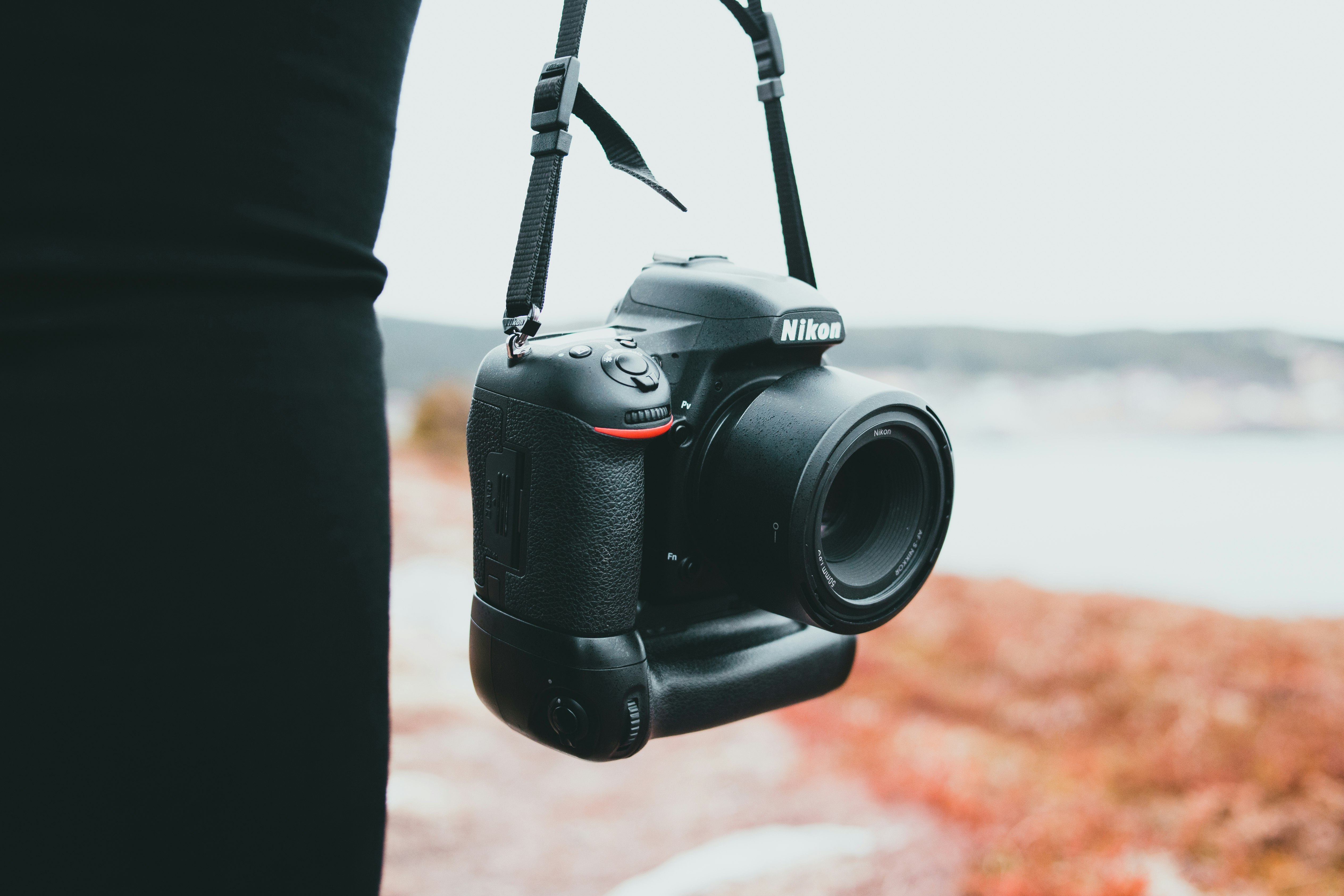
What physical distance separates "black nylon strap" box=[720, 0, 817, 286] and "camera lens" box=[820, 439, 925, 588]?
5.4 inches

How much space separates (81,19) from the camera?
217 millimetres

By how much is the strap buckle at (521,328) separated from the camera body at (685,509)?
0.05 ft

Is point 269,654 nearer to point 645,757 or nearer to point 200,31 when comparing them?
point 200,31

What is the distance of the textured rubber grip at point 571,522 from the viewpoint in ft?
1.65

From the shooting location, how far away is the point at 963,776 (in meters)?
1.43

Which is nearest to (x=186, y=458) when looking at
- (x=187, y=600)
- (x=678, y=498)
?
(x=187, y=600)

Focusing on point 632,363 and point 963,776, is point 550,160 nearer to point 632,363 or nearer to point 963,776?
point 632,363

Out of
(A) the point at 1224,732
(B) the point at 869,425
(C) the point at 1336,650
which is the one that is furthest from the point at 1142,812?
(B) the point at 869,425

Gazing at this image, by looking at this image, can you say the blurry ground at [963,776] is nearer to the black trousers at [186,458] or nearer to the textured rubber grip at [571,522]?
the textured rubber grip at [571,522]

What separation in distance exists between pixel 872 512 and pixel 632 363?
0.18 m

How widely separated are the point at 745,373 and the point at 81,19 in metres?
0.41

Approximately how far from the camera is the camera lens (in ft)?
1.85

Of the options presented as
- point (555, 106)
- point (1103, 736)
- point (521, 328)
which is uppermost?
point (555, 106)

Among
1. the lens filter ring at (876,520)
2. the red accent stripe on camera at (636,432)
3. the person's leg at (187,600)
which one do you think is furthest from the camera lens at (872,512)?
the person's leg at (187,600)
